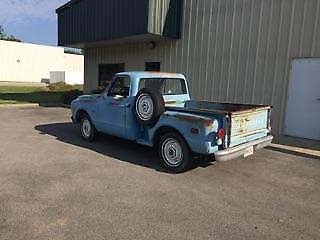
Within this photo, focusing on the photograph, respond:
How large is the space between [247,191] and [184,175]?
1216mm

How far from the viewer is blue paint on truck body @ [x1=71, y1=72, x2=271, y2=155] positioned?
18.1 feet

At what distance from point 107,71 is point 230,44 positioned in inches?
308

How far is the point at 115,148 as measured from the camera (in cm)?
790

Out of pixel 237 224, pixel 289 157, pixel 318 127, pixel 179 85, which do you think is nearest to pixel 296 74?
pixel 318 127

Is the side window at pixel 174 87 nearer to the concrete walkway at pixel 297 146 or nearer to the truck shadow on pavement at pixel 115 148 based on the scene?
the truck shadow on pavement at pixel 115 148

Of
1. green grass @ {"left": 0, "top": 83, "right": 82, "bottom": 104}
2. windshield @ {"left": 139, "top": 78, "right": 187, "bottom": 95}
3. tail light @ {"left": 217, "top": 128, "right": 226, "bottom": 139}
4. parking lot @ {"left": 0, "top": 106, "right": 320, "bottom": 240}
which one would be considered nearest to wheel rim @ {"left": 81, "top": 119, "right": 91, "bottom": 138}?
parking lot @ {"left": 0, "top": 106, "right": 320, "bottom": 240}

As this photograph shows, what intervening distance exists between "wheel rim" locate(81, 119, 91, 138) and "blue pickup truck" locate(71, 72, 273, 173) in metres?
0.05

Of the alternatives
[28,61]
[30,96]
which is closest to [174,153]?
[30,96]

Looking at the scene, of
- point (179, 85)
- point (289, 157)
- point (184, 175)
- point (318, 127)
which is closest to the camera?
point (184, 175)

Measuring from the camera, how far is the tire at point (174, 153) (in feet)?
19.4

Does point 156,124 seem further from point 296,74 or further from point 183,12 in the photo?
point 183,12

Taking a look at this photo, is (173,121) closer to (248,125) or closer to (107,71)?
(248,125)

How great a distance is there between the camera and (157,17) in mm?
11852

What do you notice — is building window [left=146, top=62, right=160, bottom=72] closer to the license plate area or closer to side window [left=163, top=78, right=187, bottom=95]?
side window [left=163, top=78, right=187, bottom=95]
